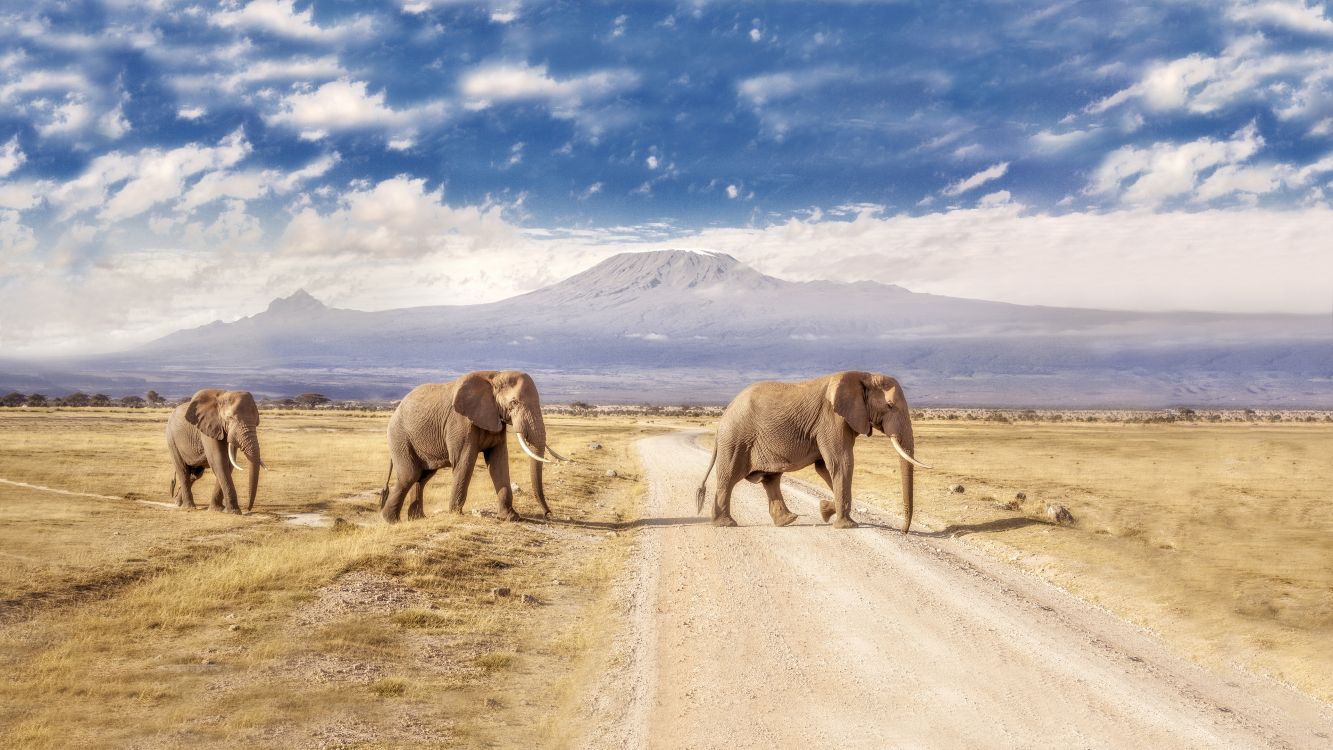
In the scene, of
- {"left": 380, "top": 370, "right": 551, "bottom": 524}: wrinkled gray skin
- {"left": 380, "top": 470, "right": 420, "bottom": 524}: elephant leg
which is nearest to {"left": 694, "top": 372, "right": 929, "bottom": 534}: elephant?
{"left": 380, "top": 370, "right": 551, "bottom": 524}: wrinkled gray skin

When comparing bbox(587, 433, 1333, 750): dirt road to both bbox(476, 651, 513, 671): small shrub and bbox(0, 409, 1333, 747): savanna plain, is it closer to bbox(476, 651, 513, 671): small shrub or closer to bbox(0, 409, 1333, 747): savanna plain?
bbox(0, 409, 1333, 747): savanna plain

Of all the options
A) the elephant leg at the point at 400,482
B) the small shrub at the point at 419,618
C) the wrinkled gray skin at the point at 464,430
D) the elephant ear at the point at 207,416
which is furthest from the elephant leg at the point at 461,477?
the small shrub at the point at 419,618

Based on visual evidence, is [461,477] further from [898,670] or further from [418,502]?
[898,670]

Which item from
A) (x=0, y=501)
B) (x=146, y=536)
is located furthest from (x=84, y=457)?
(x=146, y=536)

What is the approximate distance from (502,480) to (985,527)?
36.8ft

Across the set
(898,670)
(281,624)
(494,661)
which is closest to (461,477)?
(281,624)

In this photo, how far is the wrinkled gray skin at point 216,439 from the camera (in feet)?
83.7

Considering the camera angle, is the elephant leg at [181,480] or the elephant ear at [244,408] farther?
the elephant leg at [181,480]

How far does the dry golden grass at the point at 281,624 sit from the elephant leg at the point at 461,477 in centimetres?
136

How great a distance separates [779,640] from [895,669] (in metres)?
1.75

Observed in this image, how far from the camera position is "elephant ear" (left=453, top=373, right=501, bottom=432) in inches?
895

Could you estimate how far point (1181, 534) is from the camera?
23.1 metres

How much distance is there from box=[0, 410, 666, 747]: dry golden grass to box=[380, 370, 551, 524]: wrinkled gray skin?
1323 mm

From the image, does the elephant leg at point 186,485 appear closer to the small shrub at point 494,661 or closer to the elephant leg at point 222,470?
the elephant leg at point 222,470
